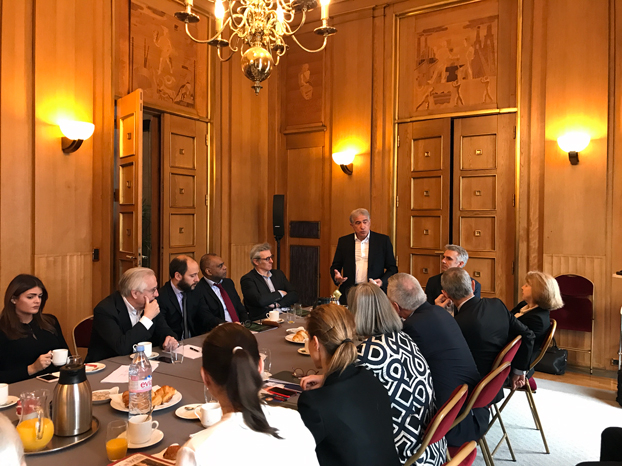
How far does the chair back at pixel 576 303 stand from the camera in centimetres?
564

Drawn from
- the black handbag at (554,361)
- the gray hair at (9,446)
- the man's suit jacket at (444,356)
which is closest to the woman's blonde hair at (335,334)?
the man's suit jacket at (444,356)

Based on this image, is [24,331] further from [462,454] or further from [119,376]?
[462,454]

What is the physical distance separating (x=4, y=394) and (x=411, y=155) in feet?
18.7

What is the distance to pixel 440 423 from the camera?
2.13 metres

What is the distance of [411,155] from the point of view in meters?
6.87

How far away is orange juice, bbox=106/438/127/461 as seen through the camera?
1689 mm

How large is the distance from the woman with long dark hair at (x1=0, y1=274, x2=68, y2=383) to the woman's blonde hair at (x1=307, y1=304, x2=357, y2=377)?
176 cm

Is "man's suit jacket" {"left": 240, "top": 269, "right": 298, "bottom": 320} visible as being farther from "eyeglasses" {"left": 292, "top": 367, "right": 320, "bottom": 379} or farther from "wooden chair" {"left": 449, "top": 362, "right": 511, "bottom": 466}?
"wooden chair" {"left": 449, "top": 362, "right": 511, "bottom": 466}

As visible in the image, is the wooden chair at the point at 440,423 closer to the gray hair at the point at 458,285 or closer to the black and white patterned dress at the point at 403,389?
the black and white patterned dress at the point at 403,389

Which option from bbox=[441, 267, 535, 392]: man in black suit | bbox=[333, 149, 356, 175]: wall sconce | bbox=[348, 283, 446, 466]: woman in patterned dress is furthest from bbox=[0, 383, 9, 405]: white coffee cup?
bbox=[333, 149, 356, 175]: wall sconce

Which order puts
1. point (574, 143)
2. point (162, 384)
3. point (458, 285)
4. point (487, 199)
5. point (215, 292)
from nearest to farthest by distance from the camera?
1. point (162, 384)
2. point (458, 285)
3. point (215, 292)
4. point (574, 143)
5. point (487, 199)

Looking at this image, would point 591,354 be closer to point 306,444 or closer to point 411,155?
point 411,155

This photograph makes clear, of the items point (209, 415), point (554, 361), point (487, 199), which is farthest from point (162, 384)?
point (487, 199)

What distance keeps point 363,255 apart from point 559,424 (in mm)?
2571
